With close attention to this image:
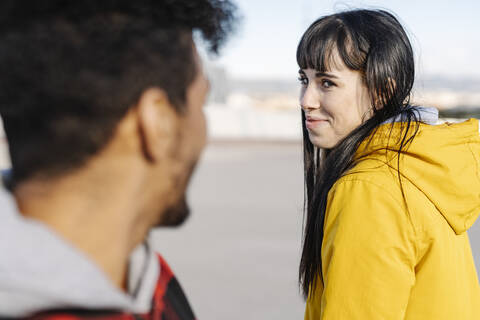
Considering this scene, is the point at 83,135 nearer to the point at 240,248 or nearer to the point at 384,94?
the point at 384,94

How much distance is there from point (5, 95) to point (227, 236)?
5.54 m

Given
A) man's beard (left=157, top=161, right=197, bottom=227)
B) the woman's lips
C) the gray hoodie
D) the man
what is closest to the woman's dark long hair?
the woman's lips

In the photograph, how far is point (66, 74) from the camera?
0.88 metres

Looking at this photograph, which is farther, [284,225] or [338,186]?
[284,225]

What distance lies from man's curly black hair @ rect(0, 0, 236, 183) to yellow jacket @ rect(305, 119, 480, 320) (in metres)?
0.85

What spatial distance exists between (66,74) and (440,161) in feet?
4.02

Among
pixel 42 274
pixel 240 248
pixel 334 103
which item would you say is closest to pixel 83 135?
pixel 42 274

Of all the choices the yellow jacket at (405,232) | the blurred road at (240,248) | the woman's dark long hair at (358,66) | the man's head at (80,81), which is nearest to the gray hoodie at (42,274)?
the man's head at (80,81)

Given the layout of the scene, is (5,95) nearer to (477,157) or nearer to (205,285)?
(477,157)

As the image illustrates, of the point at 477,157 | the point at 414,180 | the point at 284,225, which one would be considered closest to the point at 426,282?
the point at 414,180

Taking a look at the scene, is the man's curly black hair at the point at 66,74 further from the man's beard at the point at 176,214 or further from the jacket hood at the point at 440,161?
the jacket hood at the point at 440,161

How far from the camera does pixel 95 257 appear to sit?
89cm

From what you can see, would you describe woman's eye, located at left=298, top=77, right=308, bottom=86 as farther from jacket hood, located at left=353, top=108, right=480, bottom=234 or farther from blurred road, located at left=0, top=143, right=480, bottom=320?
blurred road, located at left=0, top=143, right=480, bottom=320

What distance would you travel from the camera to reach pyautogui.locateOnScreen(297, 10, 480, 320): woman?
59.3 inches
